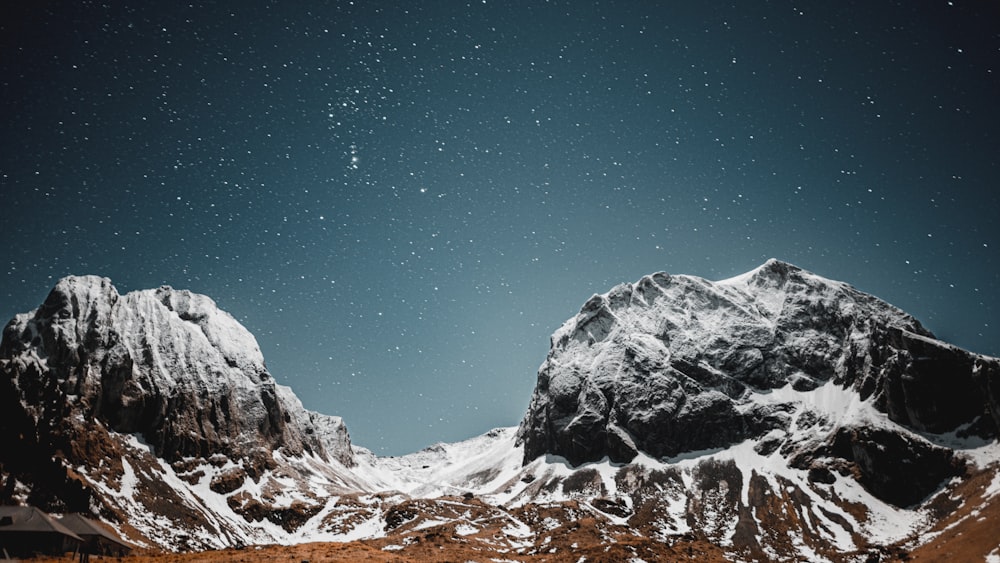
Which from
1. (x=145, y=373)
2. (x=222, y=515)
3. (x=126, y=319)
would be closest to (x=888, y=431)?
(x=222, y=515)

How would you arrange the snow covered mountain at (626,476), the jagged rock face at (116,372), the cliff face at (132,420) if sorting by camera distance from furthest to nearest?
1. the jagged rock face at (116,372)
2. the cliff face at (132,420)
3. the snow covered mountain at (626,476)

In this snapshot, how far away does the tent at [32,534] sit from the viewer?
45750 millimetres

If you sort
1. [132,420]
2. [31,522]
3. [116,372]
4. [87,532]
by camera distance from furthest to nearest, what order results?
1. [116,372]
2. [132,420]
3. [87,532]
4. [31,522]

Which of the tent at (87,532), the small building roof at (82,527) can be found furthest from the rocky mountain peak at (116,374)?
the small building roof at (82,527)

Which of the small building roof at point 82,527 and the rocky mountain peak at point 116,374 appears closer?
the small building roof at point 82,527

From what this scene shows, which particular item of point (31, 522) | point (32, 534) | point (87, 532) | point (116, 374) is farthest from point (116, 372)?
point (32, 534)

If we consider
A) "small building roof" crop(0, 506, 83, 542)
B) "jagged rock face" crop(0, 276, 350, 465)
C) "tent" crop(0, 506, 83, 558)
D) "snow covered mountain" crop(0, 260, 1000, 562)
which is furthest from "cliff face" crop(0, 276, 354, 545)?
"small building roof" crop(0, 506, 83, 542)

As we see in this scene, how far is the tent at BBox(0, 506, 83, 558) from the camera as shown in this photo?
45.8m

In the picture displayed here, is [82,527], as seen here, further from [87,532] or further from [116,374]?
[116,374]

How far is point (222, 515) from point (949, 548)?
174879mm

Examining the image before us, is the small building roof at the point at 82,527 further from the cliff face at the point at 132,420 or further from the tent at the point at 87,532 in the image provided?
the cliff face at the point at 132,420

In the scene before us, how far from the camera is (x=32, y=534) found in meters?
46.9

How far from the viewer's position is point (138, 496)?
139 m

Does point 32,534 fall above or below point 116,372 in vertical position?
below
